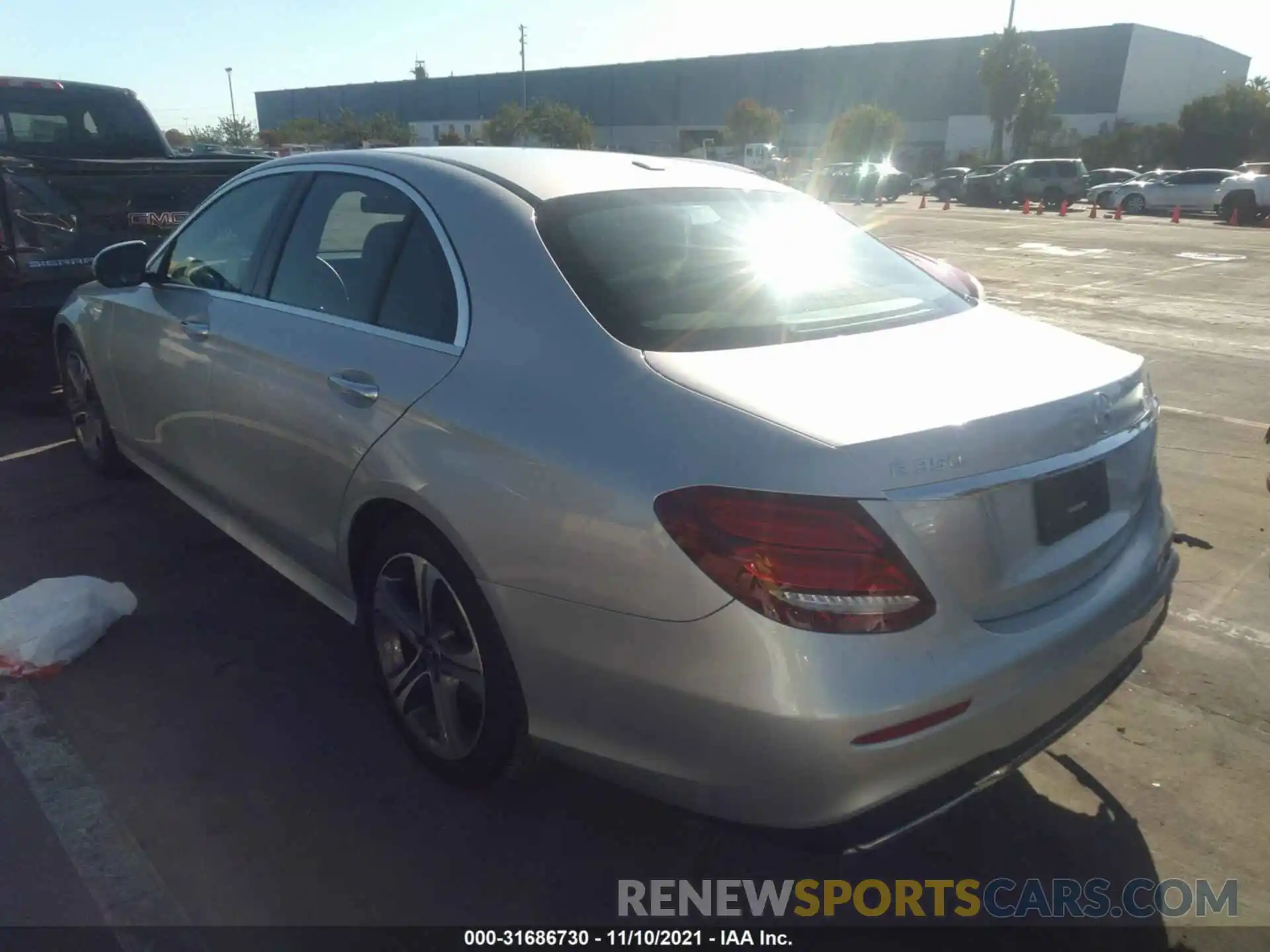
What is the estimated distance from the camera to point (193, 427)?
3941 mm

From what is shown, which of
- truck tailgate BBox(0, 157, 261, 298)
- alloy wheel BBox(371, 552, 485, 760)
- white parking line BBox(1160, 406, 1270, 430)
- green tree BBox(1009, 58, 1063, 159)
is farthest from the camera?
green tree BBox(1009, 58, 1063, 159)

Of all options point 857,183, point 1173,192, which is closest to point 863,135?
point 857,183

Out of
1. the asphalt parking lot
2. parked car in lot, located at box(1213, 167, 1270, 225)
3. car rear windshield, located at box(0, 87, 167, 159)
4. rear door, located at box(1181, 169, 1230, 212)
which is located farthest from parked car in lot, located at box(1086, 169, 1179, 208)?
the asphalt parking lot

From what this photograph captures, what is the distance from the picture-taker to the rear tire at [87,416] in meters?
5.14

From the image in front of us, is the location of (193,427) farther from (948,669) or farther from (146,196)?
(146,196)

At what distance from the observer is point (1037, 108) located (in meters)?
59.0

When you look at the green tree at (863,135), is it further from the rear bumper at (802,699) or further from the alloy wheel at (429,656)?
the rear bumper at (802,699)

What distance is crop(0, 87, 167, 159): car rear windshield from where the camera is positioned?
805 cm

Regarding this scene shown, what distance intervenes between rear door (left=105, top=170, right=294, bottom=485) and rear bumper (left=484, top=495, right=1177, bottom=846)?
77.6 inches

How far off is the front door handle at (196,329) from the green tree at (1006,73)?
62451 millimetres

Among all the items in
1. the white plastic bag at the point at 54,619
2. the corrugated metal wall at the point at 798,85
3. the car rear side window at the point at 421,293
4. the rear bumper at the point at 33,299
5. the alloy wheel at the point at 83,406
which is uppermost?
the corrugated metal wall at the point at 798,85

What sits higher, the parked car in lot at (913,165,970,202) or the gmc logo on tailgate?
the gmc logo on tailgate

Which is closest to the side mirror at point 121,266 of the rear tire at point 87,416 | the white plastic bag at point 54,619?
the rear tire at point 87,416

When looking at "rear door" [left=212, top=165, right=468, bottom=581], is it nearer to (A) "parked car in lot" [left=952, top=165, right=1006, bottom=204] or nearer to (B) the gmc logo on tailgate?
(B) the gmc logo on tailgate
